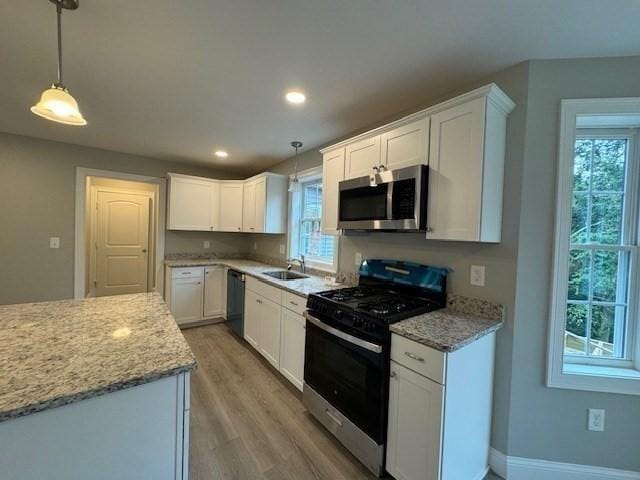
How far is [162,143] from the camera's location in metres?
3.43

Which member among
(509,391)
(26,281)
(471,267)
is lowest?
(509,391)

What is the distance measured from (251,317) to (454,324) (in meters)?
2.29

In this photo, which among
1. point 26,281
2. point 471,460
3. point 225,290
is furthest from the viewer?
point 225,290

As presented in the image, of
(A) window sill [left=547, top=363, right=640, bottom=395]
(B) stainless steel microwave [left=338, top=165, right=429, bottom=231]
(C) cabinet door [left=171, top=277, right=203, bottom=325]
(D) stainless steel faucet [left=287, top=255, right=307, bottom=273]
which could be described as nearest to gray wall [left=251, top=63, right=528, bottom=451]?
(A) window sill [left=547, top=363, right=640, bottom=395]

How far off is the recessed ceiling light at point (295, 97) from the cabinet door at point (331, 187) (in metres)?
0.52

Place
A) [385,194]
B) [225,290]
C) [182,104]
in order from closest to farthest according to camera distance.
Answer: [385,194] → [182,104] → [225,290]

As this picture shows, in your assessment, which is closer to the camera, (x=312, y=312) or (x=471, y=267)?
(x=471, y=267)

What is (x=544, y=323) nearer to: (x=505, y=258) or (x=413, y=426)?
(x=505, y=258)

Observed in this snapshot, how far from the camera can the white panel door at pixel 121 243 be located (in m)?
5.18

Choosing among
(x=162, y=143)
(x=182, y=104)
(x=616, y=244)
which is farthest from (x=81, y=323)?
(x=616, y=244)

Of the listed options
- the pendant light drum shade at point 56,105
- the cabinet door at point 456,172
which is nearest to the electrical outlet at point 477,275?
the cabinet door at point 456,172

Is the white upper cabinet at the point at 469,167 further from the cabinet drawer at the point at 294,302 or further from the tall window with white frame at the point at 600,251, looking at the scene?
the cabinet drawer at the point at 294,302

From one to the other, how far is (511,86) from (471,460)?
86.6 inches

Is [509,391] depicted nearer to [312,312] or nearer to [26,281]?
[312,312]
